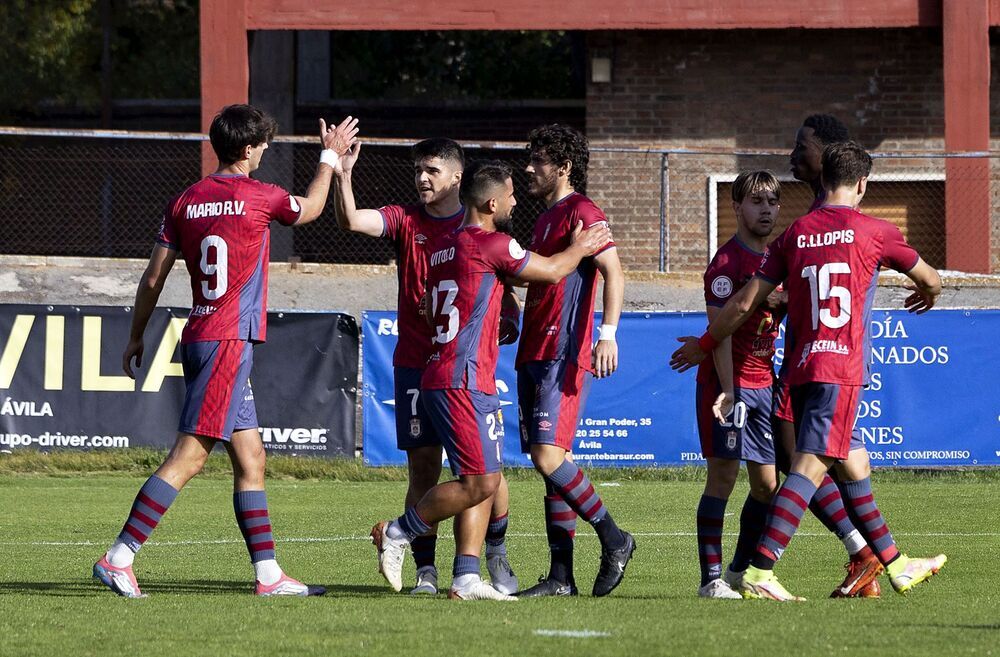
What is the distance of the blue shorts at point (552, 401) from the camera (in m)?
7.01

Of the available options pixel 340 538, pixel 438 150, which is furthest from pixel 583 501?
pixel 340 538

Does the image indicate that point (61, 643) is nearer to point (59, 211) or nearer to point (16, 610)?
point (16, 610)

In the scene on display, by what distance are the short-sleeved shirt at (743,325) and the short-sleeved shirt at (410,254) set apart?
4.34ft

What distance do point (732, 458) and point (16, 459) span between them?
944 centimetres

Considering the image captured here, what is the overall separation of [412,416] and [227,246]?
122 cm

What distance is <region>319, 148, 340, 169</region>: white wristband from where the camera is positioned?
23.6 ft

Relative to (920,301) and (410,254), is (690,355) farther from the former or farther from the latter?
(410,254)

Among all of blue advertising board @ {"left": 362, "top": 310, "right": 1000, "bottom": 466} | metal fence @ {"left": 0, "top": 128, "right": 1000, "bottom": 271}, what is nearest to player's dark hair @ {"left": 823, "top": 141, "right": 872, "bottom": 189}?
blue advertising board @ {"left": 362, "top": 310, "right": 1000, "bottom": 466}

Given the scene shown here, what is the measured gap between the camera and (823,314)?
22.0 feet

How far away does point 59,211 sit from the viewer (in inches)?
843

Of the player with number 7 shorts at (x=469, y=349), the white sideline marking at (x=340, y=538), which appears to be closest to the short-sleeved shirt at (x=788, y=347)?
the player with number 7 shorts at (x=469, y=349)

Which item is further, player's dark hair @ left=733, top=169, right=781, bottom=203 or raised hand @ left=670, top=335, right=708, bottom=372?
player's dark hair @ left=733, top=169, right=781, bottom=203

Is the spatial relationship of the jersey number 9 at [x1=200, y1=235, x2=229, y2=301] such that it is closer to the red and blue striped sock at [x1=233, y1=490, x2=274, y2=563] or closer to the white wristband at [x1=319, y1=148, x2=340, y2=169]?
the white wristband at [x1=319, y1=148, x2=340, y2=169]

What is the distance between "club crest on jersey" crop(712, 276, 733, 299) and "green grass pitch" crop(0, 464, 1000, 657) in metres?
1.45
